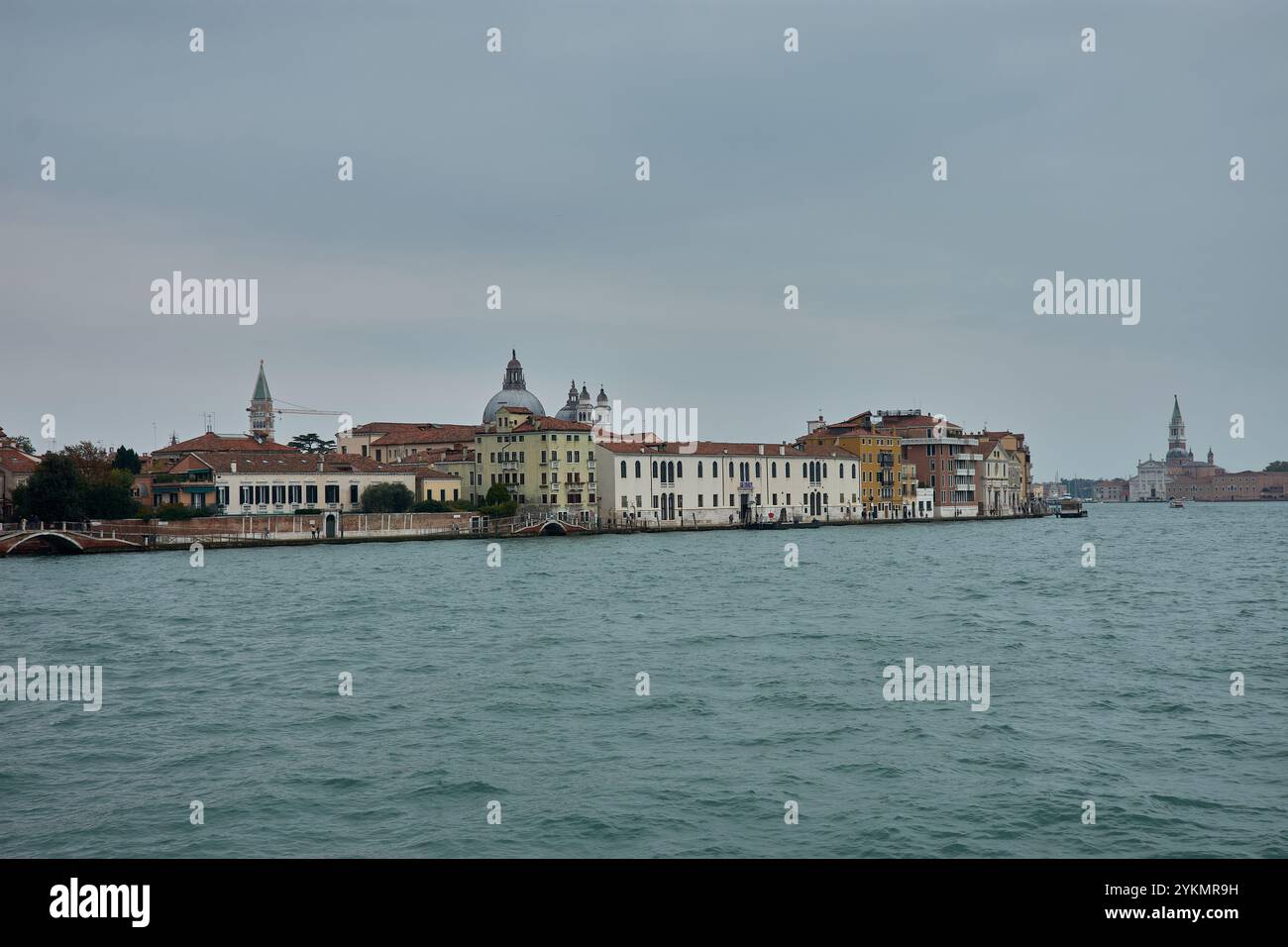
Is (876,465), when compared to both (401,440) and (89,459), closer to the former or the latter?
(401,440)

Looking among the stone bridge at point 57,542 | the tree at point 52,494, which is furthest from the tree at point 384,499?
the tree at point 52,494

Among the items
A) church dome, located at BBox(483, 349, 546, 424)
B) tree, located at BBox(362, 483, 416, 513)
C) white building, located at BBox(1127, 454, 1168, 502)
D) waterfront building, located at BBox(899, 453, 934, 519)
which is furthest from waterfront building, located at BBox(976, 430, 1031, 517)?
white building, located at BBox(1127, 454, 1168, 502)

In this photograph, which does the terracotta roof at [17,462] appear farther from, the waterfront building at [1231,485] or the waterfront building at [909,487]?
the waterfront building at [1231,485]

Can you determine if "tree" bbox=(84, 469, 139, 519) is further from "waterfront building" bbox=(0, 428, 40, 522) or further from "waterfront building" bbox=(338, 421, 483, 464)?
"waterfront building" bbox=(338, 421, 483, 464)

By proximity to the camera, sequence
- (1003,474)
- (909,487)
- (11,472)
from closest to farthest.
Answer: (11,472), (909,487), (1003,474)

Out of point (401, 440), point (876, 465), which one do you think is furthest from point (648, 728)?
point (876, 465)
